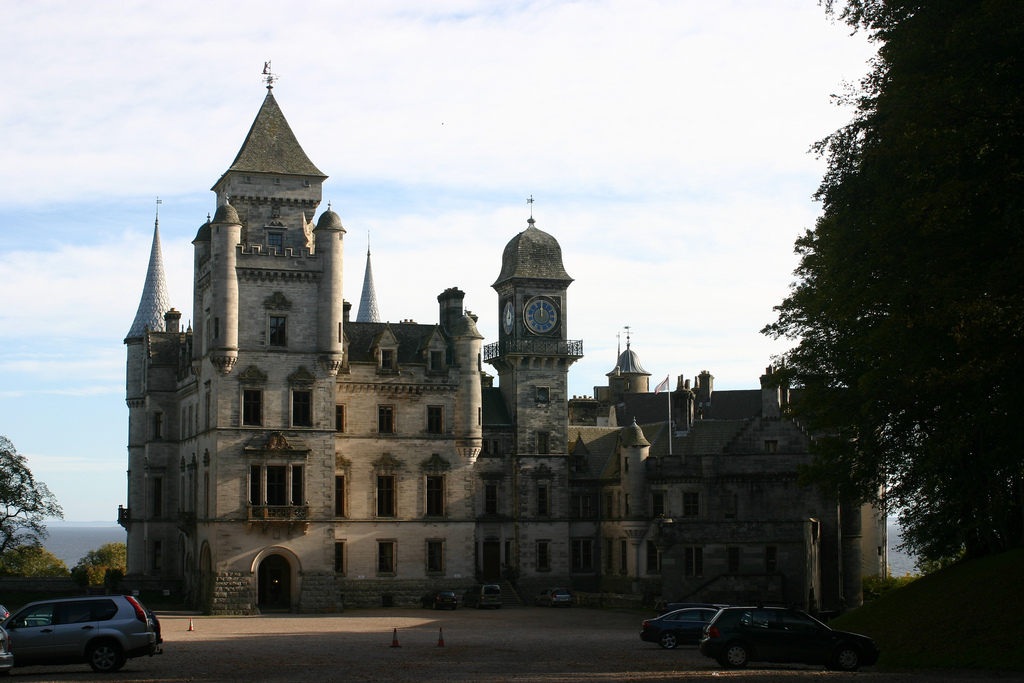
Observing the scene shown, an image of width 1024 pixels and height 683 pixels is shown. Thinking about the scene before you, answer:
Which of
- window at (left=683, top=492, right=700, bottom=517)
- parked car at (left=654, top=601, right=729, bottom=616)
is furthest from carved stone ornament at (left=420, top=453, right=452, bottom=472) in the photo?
parked car at (left=654, top=601, right=729, bottom=616)

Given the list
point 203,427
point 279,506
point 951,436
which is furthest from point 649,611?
point 951,436

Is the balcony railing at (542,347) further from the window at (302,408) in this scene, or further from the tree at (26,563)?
the tree at (26,563)

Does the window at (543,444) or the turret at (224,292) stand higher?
the turret at (224,292)

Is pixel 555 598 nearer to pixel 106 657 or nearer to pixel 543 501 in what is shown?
pixel 543 501

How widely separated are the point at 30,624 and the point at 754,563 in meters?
36.4

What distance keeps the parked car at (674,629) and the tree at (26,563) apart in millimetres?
48014

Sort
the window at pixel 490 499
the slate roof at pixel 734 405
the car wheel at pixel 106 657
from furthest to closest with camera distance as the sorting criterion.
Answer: the slate roof at pixel 734 405, the window at pixel 490 499, the car wheel at pixel 106 657

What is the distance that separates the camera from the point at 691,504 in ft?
217

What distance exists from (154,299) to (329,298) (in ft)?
60.2

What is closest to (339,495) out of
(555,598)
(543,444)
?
(543,444)

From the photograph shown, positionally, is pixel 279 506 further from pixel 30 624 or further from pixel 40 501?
pixel 30 624

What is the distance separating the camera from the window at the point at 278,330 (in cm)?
6188

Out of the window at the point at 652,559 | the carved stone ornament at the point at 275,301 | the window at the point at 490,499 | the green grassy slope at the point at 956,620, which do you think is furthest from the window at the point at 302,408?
the green grassy slope at the point at 956,620

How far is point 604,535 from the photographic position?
71.1m
